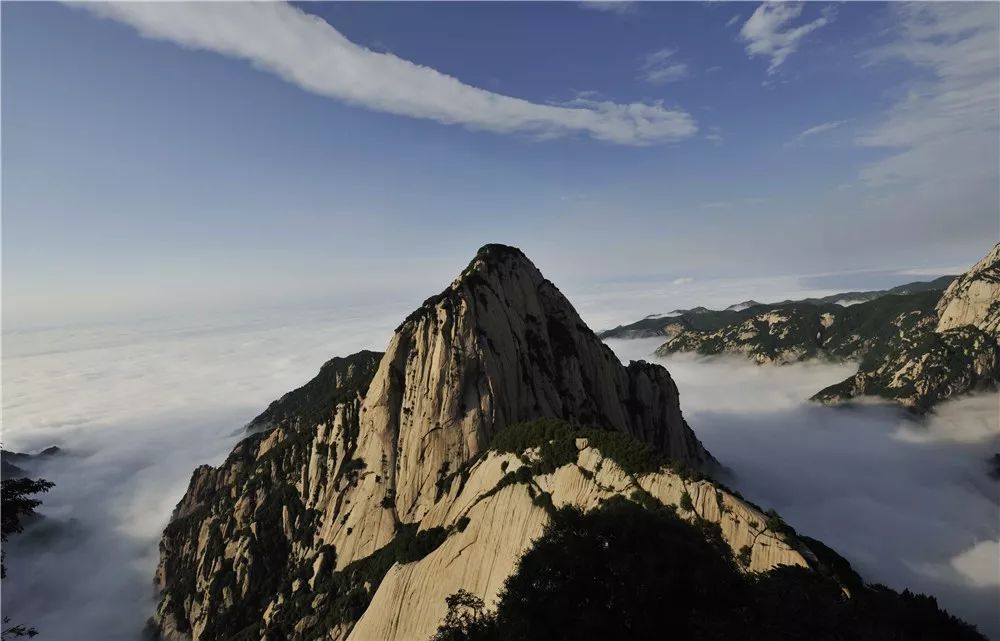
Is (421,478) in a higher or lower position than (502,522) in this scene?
lower

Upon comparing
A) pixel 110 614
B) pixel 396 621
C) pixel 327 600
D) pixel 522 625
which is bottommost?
pixel 110 614

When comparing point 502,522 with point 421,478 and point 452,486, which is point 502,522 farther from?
point 421,478

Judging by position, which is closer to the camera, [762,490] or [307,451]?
[307,451]

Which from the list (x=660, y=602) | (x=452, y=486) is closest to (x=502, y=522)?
(x=452, y=486)

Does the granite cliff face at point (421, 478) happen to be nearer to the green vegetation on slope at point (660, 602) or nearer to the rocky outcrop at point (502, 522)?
the rocky outcrop at point (502, 522)

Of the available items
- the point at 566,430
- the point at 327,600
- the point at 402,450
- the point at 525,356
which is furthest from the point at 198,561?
the point at 566,430

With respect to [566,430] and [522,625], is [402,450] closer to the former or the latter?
[566,430]
